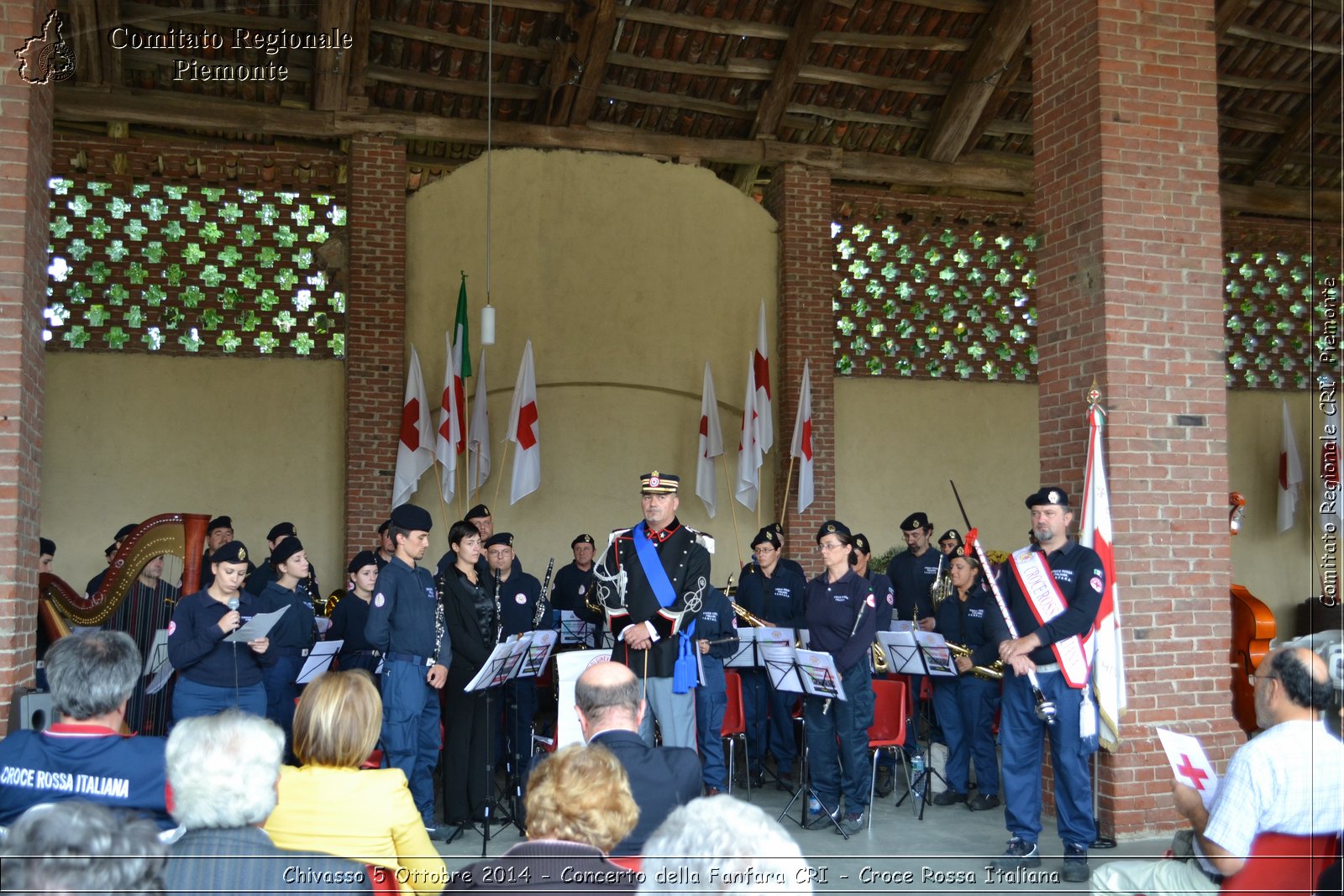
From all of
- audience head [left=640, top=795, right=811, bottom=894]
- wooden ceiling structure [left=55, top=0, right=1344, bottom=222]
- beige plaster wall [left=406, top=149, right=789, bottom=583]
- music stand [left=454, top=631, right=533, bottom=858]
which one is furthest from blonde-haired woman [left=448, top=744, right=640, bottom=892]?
wooden ceiling structure [left=55, top=0, right=1344, bottom=222]

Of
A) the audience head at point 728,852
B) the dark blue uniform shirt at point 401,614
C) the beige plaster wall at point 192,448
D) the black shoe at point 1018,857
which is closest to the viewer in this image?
the audience head at point 728,852

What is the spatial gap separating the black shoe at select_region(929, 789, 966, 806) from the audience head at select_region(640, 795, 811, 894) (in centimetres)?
577

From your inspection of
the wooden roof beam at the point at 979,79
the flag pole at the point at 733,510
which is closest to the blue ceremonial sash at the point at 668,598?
the flag pole at the point at 733,510

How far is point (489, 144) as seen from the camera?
438 inches

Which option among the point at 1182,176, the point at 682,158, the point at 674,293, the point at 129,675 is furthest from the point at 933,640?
the point at 682,158

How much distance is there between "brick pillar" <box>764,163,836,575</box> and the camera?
13359mm

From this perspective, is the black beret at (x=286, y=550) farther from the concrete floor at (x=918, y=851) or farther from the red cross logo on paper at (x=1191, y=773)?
the red cross logo on paper at (x=1191, y=773)

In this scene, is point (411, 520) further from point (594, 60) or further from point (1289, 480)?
point (1289, 480)

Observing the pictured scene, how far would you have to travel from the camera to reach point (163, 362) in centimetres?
1196

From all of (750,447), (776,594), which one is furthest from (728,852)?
(750,447)

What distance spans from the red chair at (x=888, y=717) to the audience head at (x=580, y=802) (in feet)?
16.1

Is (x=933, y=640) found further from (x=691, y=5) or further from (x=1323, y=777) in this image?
(x=691, y=5)

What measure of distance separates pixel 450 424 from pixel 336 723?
28.2 ft

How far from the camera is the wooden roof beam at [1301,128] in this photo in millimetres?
14352
